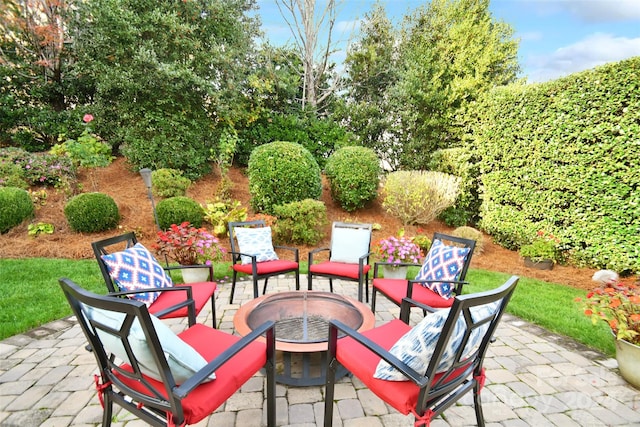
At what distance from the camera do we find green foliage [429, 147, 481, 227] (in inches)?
302

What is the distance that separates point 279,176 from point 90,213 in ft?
11.8

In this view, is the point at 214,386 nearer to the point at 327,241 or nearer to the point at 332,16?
the point at 327,241

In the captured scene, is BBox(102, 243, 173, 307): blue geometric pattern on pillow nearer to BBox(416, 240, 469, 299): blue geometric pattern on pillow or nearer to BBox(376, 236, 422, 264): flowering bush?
BBox(416, 240, 469, 299): blue geometric pattern on pillow

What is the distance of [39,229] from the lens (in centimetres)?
603

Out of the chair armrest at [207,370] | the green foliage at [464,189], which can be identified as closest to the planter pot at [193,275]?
the chair armrest at [207,370]

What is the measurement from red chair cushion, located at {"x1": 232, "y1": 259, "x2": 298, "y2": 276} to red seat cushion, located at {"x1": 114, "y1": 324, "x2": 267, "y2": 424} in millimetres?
1433

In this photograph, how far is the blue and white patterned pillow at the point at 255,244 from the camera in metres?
3.99

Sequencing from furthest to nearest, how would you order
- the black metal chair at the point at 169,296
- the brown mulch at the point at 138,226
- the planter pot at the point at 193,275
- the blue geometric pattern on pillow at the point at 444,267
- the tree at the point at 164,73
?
the tree at the point at 164,73, the brown mulch at the point at 138,226, the planter pot at the point at 193,275, the blue geometric pattern on pillow at the point at 444,267, the black metal chair at the point at 169,296

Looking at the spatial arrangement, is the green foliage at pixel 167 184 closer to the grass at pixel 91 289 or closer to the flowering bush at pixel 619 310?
the grass at pixel 91 289

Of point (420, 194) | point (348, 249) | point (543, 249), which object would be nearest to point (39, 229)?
point (348, 249)

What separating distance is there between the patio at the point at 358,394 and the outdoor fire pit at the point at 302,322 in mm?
153

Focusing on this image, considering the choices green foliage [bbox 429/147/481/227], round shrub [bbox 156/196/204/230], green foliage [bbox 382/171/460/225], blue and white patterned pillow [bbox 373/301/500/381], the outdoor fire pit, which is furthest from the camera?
green foliage [bbox 429/147/481/227]

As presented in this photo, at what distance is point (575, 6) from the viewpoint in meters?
5.58

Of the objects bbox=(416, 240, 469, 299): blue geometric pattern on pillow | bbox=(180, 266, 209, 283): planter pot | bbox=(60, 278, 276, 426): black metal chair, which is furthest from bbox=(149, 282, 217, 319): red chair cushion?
bbox=(416, 240, 469, 299): blue geometric pattern on pillow
